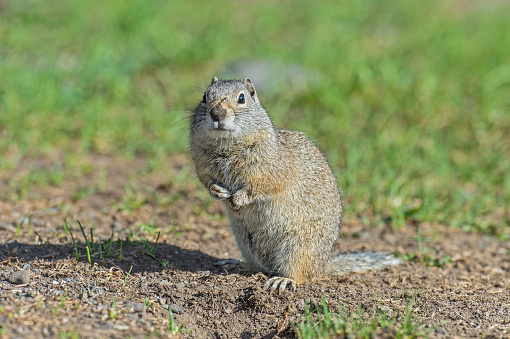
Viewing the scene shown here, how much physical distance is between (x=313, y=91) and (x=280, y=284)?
12.5 feet

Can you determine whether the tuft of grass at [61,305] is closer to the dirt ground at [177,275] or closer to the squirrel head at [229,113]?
the dirt ground at [177,275]

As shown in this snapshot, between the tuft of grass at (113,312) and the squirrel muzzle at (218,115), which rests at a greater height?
the squirrel muzzle at (218,115)

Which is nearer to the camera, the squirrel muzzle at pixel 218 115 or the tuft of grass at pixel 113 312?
the tuft of grass at pixel 113 312

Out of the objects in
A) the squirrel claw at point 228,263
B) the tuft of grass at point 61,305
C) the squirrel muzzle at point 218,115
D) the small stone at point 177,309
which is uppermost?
the squirrel muzzle at point 218,115

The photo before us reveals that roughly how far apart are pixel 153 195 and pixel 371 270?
2.11m

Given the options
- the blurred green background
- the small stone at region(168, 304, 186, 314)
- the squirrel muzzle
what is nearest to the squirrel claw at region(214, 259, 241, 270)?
→ the small stone at region(168, 304, 186, 314)

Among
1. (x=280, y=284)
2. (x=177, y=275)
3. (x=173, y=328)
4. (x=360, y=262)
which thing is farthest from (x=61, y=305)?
(x=360, y=262)

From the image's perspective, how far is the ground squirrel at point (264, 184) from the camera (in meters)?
3.98

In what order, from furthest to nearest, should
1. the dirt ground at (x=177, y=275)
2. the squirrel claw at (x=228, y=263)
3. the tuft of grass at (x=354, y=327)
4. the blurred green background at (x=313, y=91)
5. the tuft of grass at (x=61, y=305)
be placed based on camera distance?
the blurred green background at (x=313, y=91)
the squirrel claw at (x=228, y=263)
the dirt ground at (x=177, y=275)
the tuft of grass at (x=61, y=305)
the tuft of grass at (x=354, y=327)

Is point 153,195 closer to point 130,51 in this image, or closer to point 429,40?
point 130,51

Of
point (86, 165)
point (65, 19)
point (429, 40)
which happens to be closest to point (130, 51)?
point (65, 19)

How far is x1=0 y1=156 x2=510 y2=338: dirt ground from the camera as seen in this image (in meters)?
3.43

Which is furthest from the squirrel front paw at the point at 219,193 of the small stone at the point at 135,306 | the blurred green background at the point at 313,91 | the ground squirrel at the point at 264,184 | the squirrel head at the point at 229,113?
the blurred green background at the point at 313,91

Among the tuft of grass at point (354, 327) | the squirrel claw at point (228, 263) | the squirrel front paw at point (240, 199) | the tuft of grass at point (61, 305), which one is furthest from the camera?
the squirrel claw at point (228, 263)
